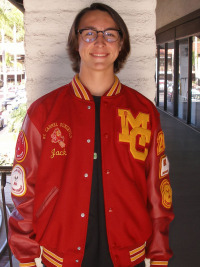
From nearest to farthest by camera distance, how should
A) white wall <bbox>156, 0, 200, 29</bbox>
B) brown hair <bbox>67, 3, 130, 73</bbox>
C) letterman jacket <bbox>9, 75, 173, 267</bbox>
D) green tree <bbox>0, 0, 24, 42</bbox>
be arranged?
1. letterman jacket <bbox>9, 75, 173, 267</bbox>
2. brown hair <bbox>67, 3, 130, 73</bbox>
3. white wall <bbox>156, 0, 200, 29</bbox>
4. green tree <bbox>0, 0, 24, 42</bbox>

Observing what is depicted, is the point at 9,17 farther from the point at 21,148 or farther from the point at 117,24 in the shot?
the point at 21,148

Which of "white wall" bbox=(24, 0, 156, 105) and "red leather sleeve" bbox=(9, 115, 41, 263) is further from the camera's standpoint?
"white wall" bbox=(24, 0, 156, 105)

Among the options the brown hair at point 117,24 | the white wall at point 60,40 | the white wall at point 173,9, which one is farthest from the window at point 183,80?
the brown hair at point 117,24

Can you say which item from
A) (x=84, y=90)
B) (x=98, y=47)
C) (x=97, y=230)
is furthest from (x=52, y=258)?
(x=98, y=47)

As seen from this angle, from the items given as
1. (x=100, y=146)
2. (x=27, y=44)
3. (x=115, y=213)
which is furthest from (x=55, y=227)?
(x=27, y=44)

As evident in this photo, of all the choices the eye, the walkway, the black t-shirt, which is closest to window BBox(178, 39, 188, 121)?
the walkway

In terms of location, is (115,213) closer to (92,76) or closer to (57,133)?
(57,133)

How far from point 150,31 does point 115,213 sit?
4.30 ft

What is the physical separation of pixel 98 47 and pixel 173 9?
10.9 meters

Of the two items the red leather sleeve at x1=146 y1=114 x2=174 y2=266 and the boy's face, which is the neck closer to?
the boy's face

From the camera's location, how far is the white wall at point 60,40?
2.30 metres

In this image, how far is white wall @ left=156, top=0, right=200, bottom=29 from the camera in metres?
9.81

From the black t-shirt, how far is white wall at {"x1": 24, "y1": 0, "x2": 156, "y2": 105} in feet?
3.16

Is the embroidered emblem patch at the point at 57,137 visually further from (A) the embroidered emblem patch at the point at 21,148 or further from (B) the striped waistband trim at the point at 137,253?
(B) the striped waistband trim at the point at 137,253
